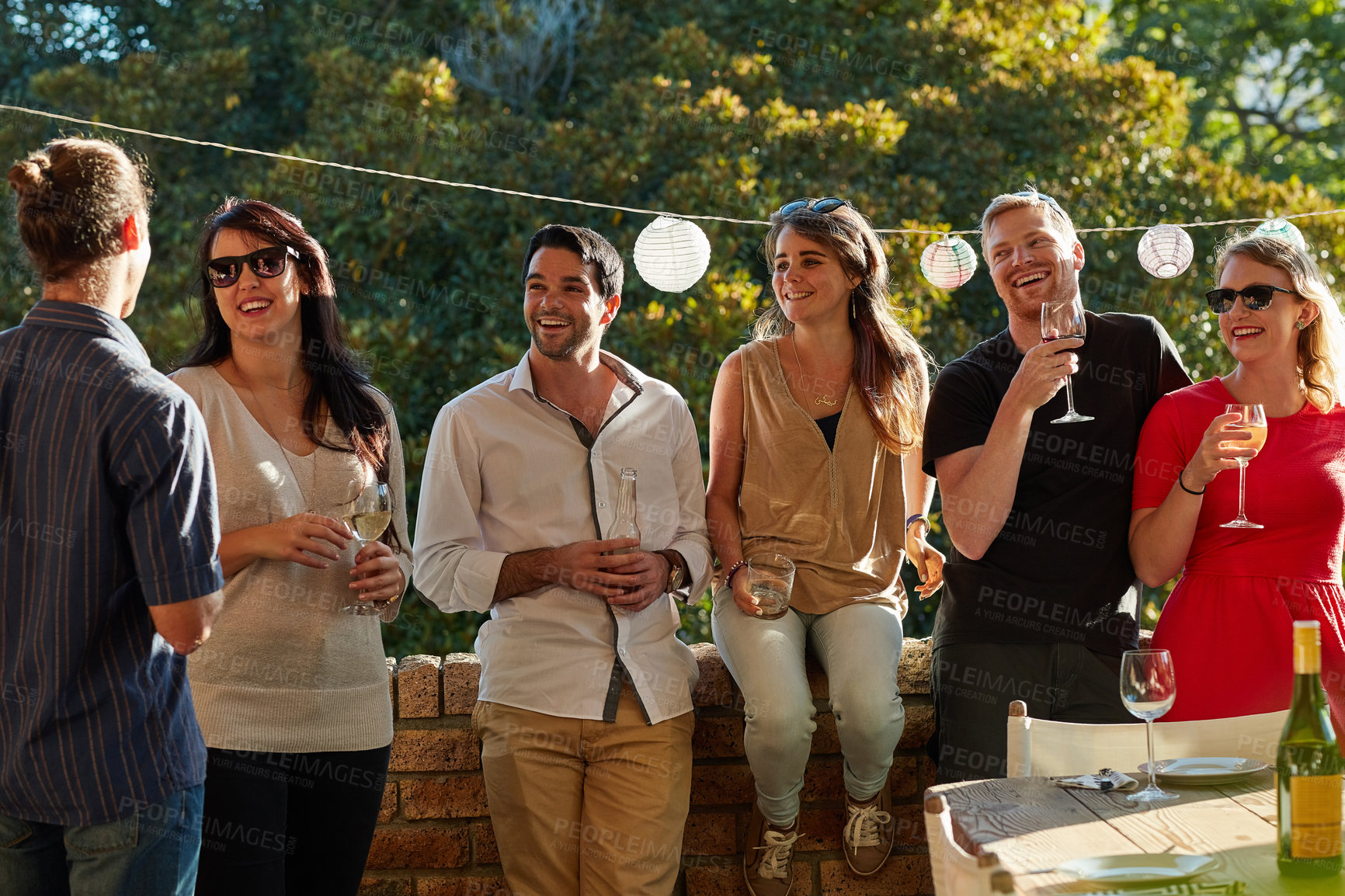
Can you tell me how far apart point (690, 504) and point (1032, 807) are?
4.26 feet

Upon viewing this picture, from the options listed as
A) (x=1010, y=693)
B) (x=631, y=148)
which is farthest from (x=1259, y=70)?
(x=1010, y=693)

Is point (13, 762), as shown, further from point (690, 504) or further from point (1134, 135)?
point (1134, 135)

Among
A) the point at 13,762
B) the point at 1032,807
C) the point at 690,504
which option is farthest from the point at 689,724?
the point at 13,762

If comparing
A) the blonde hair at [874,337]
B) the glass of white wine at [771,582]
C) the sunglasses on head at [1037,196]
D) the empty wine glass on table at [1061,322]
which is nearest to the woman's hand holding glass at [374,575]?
the glass of white wine at [771,582]

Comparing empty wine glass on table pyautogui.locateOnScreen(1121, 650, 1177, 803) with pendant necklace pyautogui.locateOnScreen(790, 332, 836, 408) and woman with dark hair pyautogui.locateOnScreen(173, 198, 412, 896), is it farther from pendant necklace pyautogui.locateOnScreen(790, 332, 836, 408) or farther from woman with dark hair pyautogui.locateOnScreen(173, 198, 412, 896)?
woman with dark hair pyautogui.locateOnScreen(173, 198, 412, 896)

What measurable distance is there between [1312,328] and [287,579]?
245cm

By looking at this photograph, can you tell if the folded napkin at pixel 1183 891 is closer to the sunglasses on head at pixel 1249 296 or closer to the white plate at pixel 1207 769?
the white plate at pixel 1207 769

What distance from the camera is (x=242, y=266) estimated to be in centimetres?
246

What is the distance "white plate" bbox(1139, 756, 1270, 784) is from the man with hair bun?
1.61 metres

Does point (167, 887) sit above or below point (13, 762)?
below

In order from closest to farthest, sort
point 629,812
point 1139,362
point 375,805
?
point 375,805 < point 629,812 < point 1139,362

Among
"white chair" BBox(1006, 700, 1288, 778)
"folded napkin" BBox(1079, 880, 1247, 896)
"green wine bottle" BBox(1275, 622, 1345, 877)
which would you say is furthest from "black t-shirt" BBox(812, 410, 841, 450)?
"folded napkin" BBox(1079, 880, 1247, 896)

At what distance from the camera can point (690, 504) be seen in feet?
9.86

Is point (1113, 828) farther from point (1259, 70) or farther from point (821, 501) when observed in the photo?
point (1259, 70)
